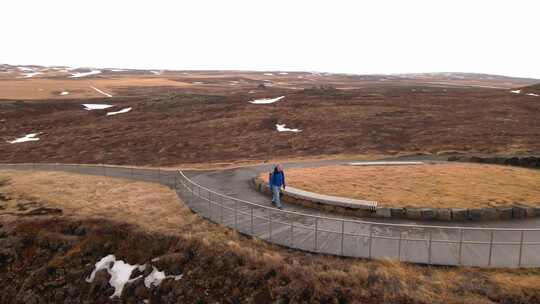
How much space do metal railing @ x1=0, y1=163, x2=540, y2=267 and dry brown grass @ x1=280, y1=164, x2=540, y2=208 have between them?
3116 mm

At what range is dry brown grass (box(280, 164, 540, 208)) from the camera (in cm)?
1750

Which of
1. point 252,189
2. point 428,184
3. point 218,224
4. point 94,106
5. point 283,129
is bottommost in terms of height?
point 218,224

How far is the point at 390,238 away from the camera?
12.9 metres

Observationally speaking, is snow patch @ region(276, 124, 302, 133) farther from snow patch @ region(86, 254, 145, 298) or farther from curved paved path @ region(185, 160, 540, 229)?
snow patch @ region(86, 254, 145, 298)

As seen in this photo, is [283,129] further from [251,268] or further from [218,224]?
[251,268]

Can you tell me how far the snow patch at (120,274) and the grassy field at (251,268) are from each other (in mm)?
342

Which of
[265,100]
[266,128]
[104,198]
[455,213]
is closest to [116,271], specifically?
[104,198]

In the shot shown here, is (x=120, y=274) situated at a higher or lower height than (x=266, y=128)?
lower

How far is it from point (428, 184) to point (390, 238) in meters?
9.17

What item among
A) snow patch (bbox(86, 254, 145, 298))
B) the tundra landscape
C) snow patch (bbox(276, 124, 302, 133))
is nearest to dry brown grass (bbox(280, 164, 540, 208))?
the tundra landscape

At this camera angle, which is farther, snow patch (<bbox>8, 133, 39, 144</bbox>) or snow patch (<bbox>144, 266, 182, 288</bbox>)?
snow patch (<bbox>8, 133, 39, 144</bbox>)

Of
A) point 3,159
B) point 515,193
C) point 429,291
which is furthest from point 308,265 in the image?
point 3,159

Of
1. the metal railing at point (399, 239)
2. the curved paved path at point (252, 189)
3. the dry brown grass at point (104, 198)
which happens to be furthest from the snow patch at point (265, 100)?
the metal railing at point (399, 239)

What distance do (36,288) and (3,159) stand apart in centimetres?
3496
